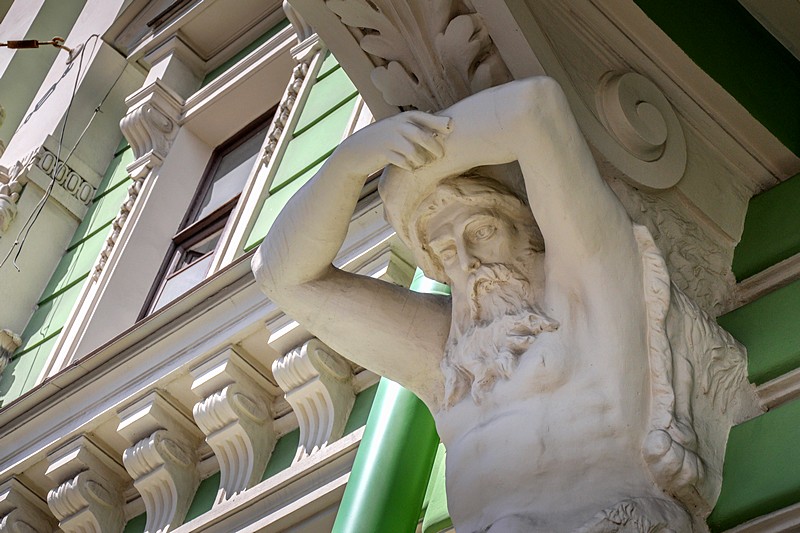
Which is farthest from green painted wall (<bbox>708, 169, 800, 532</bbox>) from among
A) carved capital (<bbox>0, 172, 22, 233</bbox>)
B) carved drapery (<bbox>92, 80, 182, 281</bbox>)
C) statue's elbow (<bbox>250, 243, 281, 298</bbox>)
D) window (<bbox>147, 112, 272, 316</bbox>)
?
carved capital (<bbox>0, 172, 22, 233</bbox>)

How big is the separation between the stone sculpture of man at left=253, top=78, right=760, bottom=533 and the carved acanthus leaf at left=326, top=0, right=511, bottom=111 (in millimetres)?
228

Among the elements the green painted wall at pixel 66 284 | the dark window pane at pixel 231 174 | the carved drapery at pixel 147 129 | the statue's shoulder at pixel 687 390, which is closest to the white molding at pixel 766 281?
the statue's shoulder at pixel 687 390

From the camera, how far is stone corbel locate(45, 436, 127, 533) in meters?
5.54

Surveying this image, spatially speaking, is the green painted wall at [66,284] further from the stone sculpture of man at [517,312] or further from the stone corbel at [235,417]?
the stone sculpture of man at [517,312]

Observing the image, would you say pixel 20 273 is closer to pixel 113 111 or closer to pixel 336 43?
pixel 113 111

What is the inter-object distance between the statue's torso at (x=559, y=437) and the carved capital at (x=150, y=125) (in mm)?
4534

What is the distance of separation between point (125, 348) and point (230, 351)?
25.9 inches

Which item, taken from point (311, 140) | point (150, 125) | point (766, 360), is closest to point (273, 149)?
point (311, 140)

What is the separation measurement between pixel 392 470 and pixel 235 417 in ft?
4.71

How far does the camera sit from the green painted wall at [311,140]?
6.04 metres

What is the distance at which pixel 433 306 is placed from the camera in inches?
132

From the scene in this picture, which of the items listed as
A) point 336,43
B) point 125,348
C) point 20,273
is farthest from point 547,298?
point 20,273

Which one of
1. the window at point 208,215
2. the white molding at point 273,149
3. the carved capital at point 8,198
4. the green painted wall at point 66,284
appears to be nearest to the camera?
the white molding at point 273,149

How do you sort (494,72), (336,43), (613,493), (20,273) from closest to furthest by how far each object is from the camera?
1. (613,493)
2. (494,72)
3. (336,43)
4. (20,273)
